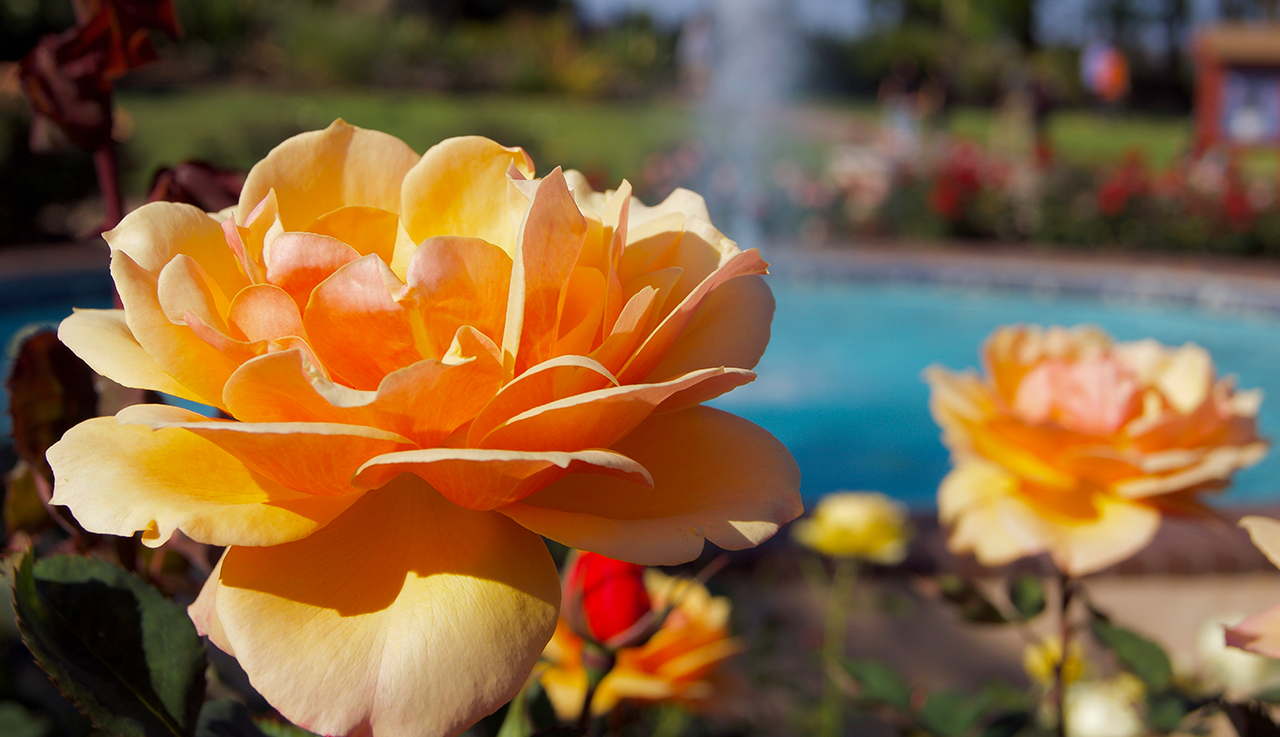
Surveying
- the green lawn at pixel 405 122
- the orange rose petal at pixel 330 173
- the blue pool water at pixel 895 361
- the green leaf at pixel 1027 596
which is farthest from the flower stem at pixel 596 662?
the green lawn at pixel 405 122

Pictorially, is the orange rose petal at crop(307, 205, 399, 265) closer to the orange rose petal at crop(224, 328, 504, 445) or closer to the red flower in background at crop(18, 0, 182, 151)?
the orange rose petal at crop(224, 328, 504, 445)

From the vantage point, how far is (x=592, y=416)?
283 mm

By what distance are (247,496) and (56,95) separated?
0.27 metres

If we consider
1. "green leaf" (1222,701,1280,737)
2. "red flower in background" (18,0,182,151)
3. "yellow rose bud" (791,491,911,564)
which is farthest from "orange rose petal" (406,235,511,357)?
"yellow rose bud" (791,491,911,564)

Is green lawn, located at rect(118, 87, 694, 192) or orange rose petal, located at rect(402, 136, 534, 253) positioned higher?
orange rose petal, located at rect(402, 136, 534, 253)

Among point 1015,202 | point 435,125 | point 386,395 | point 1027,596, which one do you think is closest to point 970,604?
point 1027,596

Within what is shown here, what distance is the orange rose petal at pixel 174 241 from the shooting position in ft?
1.02

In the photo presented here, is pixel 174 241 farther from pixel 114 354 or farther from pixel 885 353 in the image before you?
pixel 885 353

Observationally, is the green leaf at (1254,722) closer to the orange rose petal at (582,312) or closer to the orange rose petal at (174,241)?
the orange rose petal at (582,312)

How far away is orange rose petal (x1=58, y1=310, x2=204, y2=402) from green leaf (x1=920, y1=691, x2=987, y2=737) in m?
0.49

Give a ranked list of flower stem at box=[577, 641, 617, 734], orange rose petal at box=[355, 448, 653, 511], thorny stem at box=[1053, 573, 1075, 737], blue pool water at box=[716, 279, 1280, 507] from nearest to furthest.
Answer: orange rose petal at box=[355, 448, 653, 511]
flower stem at box=[577, 641, 617, 734]
thorny stem at box=[1053, 573, 1075, 737]
blue pool water at box=[716, 279, 1280, 507]

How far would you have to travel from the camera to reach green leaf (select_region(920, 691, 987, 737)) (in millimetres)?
598

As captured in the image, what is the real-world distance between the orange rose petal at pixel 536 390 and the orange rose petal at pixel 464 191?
0.24 ft

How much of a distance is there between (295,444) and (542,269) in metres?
0.09
